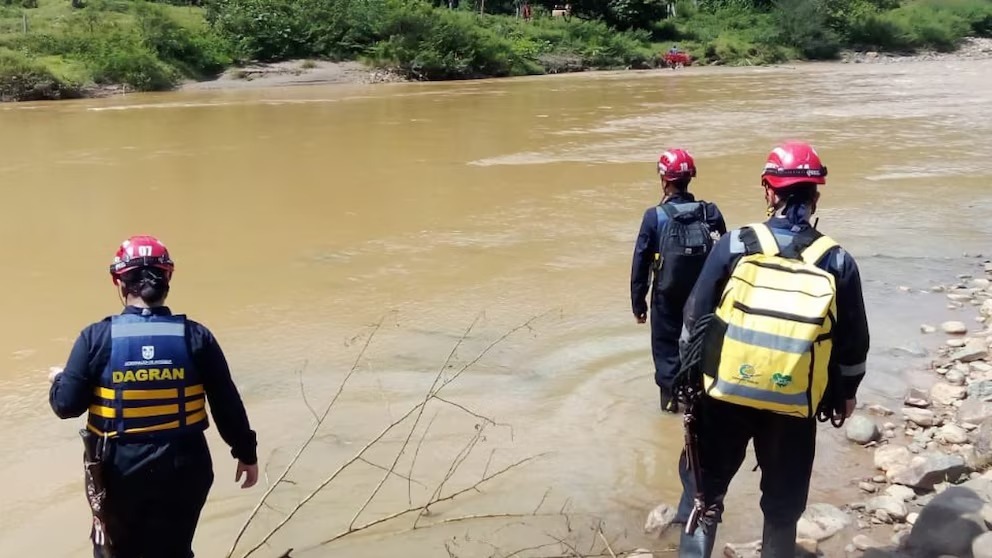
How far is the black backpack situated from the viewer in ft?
16.0

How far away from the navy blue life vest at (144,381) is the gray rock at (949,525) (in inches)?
119

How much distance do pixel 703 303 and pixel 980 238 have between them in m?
8.49

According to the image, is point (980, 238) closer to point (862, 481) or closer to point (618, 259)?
point (618, 259)

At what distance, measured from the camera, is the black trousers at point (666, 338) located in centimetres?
512

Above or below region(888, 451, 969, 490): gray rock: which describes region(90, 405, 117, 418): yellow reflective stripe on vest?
above

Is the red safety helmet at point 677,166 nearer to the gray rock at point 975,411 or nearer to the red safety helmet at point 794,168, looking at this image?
the red safety helmet at point 794,168

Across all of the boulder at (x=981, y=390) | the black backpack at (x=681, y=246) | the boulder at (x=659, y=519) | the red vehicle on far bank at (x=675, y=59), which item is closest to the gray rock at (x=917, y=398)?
the boulder at (x=981, y=390)

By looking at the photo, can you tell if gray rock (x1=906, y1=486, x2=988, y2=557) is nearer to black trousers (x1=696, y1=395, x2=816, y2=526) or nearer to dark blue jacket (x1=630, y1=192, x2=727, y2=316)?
black trousers (x1=696, y1=395, x2=816, y2=526)

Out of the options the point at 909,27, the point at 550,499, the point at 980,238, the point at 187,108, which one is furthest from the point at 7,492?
the point at 909,27

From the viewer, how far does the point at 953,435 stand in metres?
5.16

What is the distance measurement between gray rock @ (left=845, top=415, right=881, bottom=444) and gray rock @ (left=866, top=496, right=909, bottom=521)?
84 cm

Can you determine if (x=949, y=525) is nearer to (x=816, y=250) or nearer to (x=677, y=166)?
(x=816, y=250)

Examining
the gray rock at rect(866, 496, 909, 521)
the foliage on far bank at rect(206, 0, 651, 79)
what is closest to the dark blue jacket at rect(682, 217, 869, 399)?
the gray rock at rect(866, 496, 909, 521)

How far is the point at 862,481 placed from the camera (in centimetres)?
485
